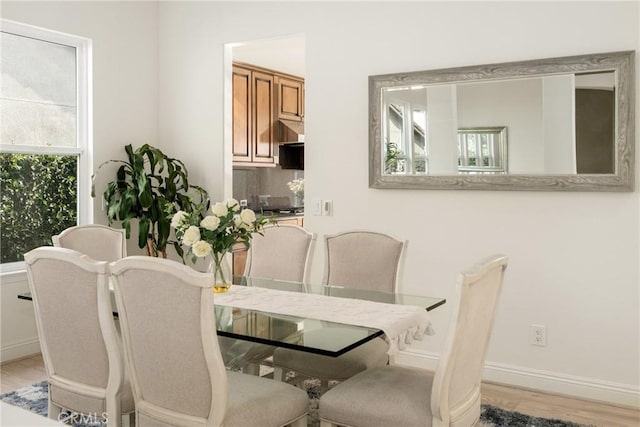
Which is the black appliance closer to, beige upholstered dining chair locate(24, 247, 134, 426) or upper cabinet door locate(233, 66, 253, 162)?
upper cabinet door locate(233, 66, 253, 162)

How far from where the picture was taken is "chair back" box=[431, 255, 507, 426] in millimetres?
2014

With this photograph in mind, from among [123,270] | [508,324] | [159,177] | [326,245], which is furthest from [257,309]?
[159,177]

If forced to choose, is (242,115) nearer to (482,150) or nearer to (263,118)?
(263,118)

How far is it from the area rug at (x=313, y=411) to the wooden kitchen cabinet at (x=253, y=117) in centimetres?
307

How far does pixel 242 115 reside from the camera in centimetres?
612

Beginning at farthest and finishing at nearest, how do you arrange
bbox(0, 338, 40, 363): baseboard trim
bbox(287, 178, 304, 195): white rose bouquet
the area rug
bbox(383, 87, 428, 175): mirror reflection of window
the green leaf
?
bbox(287, 178, 304, 195): white rose bouquet → the green leaf → bbox(0, 338, 40, 363): baseboard trim → bbox(383, 87, 428, 175): mirror reflection of window → the area rug

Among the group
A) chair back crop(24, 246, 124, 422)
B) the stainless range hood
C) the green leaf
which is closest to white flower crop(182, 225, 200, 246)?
chair back crop(24, 246, 124, 422)

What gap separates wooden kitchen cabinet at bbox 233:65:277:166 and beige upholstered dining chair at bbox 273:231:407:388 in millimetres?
2901

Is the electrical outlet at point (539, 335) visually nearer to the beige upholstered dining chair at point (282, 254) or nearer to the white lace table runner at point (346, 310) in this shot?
the white lace table runner at point (346, 310)

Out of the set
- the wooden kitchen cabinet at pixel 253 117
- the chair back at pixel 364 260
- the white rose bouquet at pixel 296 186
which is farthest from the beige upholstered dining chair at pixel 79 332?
the white rose bouquet at pixel 296 186

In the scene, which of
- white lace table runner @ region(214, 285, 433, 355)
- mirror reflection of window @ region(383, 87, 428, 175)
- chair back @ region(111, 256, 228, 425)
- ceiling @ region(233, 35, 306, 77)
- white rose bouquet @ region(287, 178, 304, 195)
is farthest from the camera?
white rose bouquet @ region(287, 178, 304, 195)

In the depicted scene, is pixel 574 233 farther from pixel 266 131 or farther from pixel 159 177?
pixel 266 131

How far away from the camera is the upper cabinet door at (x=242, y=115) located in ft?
19.7

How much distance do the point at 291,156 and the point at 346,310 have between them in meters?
4.61
